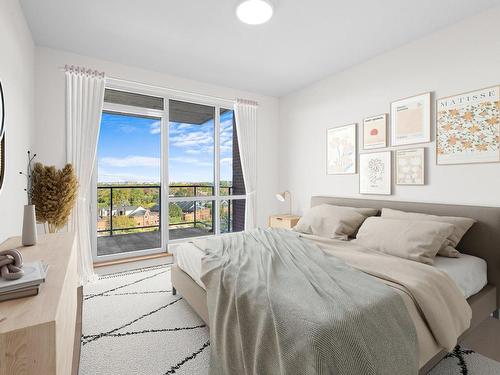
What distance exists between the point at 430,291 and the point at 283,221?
2766 millimetres

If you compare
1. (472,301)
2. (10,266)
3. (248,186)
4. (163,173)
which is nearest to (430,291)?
(472,301)

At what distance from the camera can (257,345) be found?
131cm

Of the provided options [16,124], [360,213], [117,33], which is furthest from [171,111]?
[360,213]

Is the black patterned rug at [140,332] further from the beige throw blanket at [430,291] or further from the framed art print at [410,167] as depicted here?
the framed art print at [410,167]

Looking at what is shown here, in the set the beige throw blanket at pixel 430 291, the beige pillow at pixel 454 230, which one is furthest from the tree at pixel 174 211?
the beige pillow at pixel 454 230

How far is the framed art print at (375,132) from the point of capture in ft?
10.6

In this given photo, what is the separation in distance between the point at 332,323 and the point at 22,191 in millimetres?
2933

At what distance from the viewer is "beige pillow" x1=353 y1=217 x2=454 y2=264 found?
6.97 ft

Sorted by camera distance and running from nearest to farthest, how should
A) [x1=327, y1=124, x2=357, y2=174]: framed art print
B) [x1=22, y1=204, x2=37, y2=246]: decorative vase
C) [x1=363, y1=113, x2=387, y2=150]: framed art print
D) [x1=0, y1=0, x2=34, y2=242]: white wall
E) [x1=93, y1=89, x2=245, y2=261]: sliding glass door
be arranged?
1. [x1=22, y1=204, x2=37, y2=246]: decorative vase
2. [x1=0, y1=0, x2=34, y2=242]: white wall
3. [x1=363, y1=113, x2=387, y2=150]: framed art print
4. [x1=327, y1=124, x2=357, y2=174]: framed art print
5. [x1=93, y1=89, x2=245, y2=261]: sliding glass door

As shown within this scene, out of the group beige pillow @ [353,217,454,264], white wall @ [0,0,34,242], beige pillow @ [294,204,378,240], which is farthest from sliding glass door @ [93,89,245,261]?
beige pillow @ [353,217,454,264]

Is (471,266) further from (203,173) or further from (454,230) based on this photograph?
(203,173)

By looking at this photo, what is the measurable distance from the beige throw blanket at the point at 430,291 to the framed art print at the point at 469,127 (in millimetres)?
1384

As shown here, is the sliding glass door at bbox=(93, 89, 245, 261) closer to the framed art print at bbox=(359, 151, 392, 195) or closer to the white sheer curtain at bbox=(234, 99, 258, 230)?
the white sheer curtain at bbox=(234, 99, 258, 230)

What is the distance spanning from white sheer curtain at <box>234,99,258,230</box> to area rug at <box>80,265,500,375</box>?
6.68 ft
